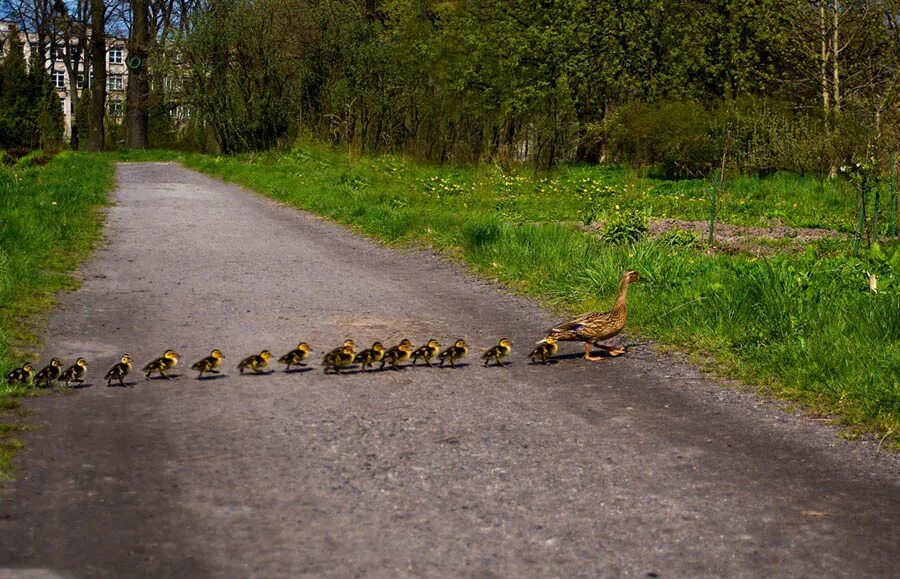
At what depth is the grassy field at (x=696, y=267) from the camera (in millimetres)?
7801

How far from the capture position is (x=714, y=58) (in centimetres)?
3266

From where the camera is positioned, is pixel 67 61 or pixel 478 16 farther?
pixel 67 61

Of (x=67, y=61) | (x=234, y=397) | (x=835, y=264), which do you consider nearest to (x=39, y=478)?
(x=234, y=397)

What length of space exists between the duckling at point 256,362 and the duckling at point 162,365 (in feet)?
1.58

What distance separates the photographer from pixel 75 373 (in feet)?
24.5

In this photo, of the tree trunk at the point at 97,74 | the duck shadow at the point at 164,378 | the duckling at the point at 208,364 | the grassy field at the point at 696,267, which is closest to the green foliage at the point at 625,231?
the grassy field at the point at 696,267

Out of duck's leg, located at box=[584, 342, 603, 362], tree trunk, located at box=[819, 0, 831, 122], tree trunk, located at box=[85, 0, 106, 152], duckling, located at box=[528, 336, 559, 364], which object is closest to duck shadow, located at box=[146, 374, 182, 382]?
duckling, located at box=[528, 336, 559, 364]

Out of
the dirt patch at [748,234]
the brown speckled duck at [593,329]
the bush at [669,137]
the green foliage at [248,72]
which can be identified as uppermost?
the green foliage at [248,72]

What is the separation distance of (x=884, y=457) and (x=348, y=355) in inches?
146

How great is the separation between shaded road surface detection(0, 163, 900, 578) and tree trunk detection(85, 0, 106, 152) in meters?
43.3

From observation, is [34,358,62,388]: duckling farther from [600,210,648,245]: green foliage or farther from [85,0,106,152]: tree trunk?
[85,0,106,152]: tree trunk

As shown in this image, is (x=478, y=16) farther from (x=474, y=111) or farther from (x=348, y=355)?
(x=348, y=355)

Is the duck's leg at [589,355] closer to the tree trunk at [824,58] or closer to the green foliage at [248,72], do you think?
the tree trunk at [824,58]

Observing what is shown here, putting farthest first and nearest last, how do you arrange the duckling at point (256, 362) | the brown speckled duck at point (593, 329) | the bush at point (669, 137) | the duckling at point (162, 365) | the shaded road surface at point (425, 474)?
the bush at point (669, 137)
the brown speckled duck at point (593, 329)
the duckling at point (256, 362)
the duckling at point (162, 365)
the shaded road surface at point (425, 474)
